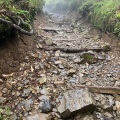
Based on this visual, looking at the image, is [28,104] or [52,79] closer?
[28,104]

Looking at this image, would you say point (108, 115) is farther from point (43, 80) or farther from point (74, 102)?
point (43, 80)

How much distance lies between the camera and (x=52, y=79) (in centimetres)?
541

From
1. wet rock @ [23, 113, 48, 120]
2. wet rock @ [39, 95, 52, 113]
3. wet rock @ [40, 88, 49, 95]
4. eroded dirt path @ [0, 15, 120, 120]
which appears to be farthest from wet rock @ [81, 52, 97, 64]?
wet rock @ [23, 113, 48, 120]

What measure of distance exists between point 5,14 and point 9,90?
2.10 metres

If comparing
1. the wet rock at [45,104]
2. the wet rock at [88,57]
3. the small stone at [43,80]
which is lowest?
the wet rock at [45,104]

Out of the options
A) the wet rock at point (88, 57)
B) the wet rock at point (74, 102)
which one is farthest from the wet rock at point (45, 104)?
the wet rock at point (88, 57)

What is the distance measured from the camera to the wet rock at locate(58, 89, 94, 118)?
13.2ft

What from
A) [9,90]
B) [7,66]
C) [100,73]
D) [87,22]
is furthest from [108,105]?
[87,22]

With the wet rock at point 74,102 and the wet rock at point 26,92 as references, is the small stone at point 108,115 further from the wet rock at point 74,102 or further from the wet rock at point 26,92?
the wet rock at point 26,92

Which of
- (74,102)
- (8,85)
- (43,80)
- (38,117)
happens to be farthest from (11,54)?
(74,102)

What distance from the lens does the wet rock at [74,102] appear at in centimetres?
404

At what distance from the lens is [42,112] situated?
4168mm

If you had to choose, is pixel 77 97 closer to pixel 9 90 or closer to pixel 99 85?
pixel 99 85

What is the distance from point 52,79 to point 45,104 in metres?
1.18
